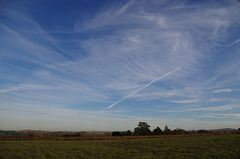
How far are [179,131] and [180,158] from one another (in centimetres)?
10434

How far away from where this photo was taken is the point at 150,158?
56.5 feet

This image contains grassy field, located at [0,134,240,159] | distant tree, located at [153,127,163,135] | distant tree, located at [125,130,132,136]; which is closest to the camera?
grassy field, located at [0,134,240,159]

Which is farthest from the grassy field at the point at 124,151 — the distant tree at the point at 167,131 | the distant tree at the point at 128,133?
the distant tree at the point at 167,131

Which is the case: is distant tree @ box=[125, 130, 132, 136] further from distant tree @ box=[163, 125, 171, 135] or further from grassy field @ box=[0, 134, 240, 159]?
grassy field @ box=[0, 134, 240, 159]

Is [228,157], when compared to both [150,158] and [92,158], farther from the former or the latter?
[92,158]

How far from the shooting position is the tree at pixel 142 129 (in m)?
89.5

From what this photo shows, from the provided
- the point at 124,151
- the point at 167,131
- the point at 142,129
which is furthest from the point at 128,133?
the point at 124,151

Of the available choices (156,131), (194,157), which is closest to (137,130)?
(156,131)

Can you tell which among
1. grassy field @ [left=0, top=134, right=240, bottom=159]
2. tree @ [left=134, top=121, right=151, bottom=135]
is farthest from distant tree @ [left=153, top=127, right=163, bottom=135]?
grassy field @ [left=0, top=134, right=240, bottom=159]

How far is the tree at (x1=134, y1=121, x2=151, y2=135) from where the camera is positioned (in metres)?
89.5

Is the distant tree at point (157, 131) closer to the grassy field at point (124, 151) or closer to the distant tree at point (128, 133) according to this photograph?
the distant tree at point (128, 133)

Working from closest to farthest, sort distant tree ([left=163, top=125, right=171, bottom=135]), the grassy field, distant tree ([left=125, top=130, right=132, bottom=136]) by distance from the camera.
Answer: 1. the grassy field
2. distant tree ([left=125, top=130, right=132, bottom=136])
3. distant tree ([left=163, top=125, right=171, bottom=135])

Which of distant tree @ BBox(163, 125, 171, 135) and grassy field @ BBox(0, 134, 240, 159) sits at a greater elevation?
grassy field @ BBox(0, 134, 240, 159)

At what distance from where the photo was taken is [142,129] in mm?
90562
